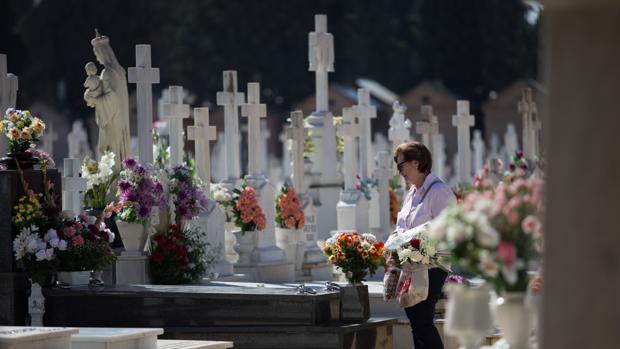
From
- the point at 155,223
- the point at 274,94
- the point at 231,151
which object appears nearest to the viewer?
the point at 155,223

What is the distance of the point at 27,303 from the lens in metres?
11.8

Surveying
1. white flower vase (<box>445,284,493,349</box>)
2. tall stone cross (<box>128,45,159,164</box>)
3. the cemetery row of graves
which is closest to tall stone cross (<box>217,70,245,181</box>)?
the cemetery row of graves

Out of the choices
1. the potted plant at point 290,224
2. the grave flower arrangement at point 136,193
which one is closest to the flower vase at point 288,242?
the potted plant at point 290,224

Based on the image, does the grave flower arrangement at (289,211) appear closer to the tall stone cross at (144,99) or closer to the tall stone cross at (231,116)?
the tall stone cross at (231,116)

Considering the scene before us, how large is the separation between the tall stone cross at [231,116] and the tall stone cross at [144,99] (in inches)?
109

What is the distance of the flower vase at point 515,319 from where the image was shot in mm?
7559

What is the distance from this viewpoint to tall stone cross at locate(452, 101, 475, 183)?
21.9 metres

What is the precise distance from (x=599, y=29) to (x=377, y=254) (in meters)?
5.53

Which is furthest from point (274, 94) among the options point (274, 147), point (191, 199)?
point (191, 199)

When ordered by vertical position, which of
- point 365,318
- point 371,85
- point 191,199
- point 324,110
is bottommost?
point 365,318

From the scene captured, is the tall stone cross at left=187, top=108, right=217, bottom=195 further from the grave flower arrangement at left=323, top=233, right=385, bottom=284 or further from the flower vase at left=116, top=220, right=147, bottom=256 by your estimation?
the grave flower arrangement at left=323, top=233, right=385, bottom=284

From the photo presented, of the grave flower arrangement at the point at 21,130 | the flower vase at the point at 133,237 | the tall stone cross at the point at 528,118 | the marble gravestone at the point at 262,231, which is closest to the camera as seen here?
the grave flower arrangement at the point at 21,130

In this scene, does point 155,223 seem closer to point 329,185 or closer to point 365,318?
point 365,318

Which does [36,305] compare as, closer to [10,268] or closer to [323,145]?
[10,268]
